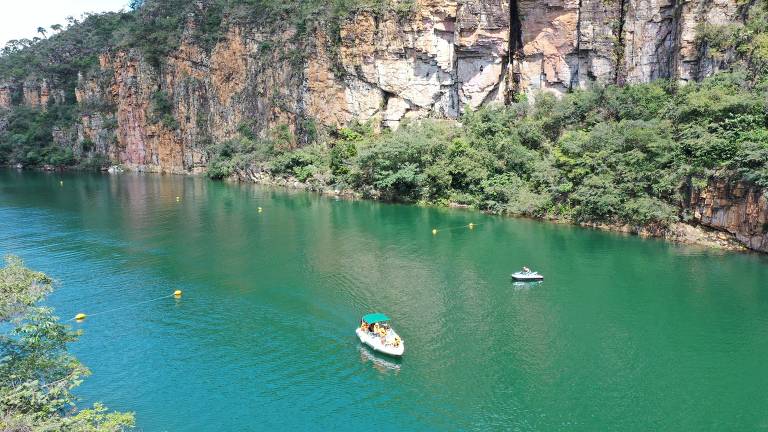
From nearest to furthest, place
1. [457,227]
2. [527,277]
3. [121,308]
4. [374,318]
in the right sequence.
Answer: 1. [374,318]
2. [121,308]
3. [527,277]
4. [457,227]

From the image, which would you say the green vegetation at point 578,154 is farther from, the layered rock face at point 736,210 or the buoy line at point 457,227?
the buoy line at point 457,227

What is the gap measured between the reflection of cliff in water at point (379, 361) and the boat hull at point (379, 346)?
22 centimetres

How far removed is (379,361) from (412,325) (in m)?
3.49

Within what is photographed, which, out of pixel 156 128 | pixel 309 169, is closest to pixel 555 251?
pixel 309 169

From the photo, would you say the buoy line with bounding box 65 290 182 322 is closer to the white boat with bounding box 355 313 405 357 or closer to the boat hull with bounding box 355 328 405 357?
the white boat with bounding box 355 313 405 357

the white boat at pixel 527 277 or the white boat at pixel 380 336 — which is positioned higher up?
the white boat at pixel 527 277

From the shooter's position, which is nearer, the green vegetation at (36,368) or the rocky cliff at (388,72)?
the green vegetation at (36,368)

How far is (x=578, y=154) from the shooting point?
139 feet

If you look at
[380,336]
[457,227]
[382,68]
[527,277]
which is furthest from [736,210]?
[382,68]

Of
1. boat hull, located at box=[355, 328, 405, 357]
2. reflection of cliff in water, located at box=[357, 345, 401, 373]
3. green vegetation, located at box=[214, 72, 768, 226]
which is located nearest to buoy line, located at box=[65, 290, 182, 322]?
boat hull, located at box=[355, 328, 405, 357]

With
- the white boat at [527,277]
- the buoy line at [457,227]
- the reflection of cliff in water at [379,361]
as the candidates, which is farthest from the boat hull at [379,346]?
the buoy line at [457,227]

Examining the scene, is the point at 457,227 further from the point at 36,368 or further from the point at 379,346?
the point at 36,368

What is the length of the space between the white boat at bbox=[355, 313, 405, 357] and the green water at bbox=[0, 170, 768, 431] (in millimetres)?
493

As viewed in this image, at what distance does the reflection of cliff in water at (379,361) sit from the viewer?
65.8ft
